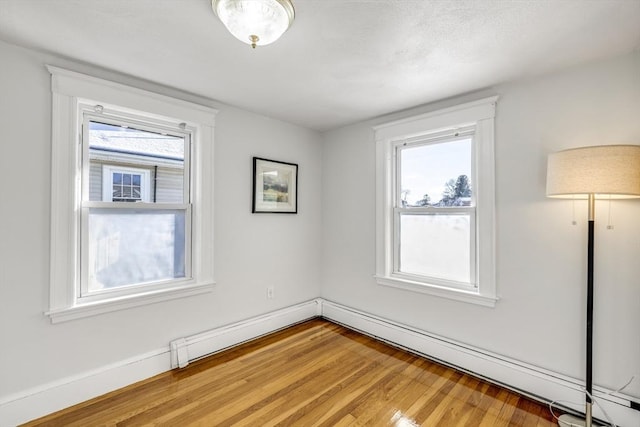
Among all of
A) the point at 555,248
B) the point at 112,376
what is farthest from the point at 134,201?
the point at 555,248

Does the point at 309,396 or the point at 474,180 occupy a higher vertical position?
the point at 474,180

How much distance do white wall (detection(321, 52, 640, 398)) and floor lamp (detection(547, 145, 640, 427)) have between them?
209 mm

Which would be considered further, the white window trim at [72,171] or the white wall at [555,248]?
the white window trim at [72,171]

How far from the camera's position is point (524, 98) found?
6.90ft

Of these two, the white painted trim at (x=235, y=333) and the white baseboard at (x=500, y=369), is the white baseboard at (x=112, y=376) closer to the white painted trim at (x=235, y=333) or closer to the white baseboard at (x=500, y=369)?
the white painted trim at (x=235, y=333)

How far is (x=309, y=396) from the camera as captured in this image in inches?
79.6

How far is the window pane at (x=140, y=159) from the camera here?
82.2 inches

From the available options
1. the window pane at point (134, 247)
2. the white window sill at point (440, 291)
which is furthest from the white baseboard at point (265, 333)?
the window pane at point (134, 247)

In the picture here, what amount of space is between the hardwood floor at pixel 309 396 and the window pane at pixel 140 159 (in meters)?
1.39

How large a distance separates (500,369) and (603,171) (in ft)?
4.96

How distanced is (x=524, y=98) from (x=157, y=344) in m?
3.31

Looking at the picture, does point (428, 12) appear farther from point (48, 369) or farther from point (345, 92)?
point (48, 369)

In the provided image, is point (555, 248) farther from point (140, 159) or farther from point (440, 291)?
point (140, 159)

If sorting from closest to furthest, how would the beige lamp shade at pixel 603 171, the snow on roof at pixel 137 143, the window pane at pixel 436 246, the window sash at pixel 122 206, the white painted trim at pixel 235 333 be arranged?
the beige lamp shade at pixel 603 171 → the window sash at pixel 122 206 → the snow on roof at pixel 137 143 → the white painted trim at pixel 235 333 → the window pane at pixel 436 246
